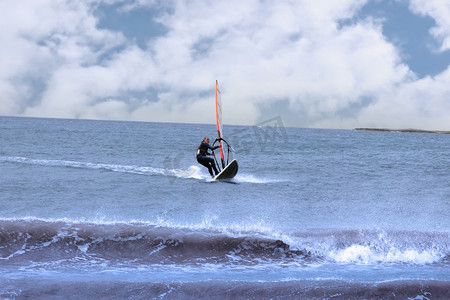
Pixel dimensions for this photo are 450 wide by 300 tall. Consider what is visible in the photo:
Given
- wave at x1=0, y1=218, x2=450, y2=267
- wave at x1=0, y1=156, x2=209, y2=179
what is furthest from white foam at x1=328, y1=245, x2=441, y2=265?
wave at x1=0, y1=156, x2=209, y2=179

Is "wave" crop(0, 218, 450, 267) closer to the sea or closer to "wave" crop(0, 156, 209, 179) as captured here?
the sea

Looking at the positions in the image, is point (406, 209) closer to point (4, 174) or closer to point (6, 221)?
point (6, 221)

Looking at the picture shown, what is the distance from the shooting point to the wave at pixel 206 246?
10492 millimetres

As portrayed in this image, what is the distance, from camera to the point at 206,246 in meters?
11.2

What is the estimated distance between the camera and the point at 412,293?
8203 mm

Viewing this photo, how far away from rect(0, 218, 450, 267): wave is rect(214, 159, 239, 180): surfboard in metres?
11.1

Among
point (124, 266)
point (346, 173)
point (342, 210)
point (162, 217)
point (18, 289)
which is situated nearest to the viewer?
point (18, 289)

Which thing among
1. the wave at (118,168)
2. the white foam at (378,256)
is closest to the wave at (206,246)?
the white foam at (378,256)

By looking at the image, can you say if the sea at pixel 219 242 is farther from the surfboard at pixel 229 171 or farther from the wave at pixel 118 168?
the wave at pixel 118 168

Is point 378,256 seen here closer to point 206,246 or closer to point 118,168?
point 206,246

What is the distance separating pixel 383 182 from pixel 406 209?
7.89 meters

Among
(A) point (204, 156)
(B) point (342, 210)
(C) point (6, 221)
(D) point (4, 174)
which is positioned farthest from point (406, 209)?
(D) point (4, 174)

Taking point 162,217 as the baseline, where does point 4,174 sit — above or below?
above

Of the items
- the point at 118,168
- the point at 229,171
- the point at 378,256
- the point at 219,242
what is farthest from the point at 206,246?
the point at 118,168
